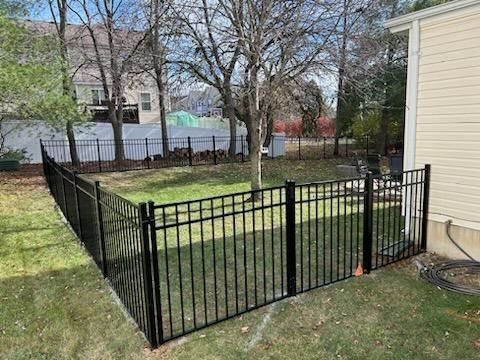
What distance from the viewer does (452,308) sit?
11.7ft

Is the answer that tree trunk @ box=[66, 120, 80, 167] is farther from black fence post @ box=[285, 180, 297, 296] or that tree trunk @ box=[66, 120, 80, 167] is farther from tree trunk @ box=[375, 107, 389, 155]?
black fence post @ box=[285, 180, 297, 296]

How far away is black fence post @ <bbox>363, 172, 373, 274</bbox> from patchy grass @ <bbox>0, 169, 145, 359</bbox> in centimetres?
267

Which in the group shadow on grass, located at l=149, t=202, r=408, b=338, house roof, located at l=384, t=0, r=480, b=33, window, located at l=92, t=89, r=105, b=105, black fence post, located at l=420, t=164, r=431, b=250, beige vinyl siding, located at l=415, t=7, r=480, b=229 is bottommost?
shadow on grass, located at l=149, t=202, r=408, b=338

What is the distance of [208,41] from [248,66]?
1219 millimetres

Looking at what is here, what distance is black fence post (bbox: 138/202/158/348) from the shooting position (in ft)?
9.41

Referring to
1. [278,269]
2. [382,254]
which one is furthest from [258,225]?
[382,254]

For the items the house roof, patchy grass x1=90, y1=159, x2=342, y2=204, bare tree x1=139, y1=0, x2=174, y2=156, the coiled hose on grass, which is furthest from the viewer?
patchy grass x1=90, y1=159, x2=342, y2=204

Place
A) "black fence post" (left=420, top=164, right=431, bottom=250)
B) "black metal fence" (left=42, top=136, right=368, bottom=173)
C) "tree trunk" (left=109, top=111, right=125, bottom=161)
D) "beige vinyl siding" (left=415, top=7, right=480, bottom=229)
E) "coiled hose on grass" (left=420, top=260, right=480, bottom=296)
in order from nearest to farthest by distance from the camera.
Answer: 1. "coiled hose on grass" (left=420, top=260, right=480, bottom=296)
2. "beige vinyl siding" (left=415, top=7, right=480, bottom=229)
3. "black fence post" (left=420, top=164, right=431, bottom=250)
4. "tree trunk" (left=109, top=111, right=125, bottom=161)
5. "black metal fence" (left=42, top=136, right=368, bottom=173)

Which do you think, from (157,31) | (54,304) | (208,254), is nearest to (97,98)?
(157,31)

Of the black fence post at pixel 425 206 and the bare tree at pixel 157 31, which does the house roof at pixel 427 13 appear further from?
the bare tree at pixel 157 31

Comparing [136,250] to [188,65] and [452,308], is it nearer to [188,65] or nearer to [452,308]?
[452,308]

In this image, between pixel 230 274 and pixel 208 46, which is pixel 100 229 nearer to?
pixel 230 274

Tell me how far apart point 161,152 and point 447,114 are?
1472 cm

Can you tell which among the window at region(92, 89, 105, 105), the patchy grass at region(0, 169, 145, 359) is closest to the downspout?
the patchy grass at region(0, 169, 145, 359)
